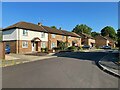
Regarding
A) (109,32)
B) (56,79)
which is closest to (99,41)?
(109,32)

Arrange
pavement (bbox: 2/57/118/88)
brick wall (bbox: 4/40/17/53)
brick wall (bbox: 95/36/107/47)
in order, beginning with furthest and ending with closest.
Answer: brick wall (bbox: 95/36/107/47) → brick wall (bbox: 4/40/17/53) → pavement (bbox: 2/57/118/88)

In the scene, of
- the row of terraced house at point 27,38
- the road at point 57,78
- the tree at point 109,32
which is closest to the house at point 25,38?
the row of terraced house at point 27,38

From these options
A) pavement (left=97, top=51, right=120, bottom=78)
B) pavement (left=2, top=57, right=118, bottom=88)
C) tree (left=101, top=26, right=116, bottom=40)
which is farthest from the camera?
tree (left=101, top=26, right=116, bottom=40)

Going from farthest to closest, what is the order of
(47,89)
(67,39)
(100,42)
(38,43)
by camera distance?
(100,42) → (67,39) → (38,43) → (47,89)

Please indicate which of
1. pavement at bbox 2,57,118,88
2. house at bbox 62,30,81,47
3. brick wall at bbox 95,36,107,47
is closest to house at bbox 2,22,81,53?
house at bbox 62,30,81,47

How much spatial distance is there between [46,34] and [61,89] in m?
38.4

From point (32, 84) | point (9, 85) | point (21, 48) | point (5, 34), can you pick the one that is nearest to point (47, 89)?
point (32, 84)

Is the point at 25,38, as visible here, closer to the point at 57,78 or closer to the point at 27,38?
the point at 27,38

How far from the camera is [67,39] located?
58.0 m

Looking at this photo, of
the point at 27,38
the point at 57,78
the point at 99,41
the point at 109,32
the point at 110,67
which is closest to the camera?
the point at 57,78

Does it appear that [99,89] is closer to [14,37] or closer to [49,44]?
[14,37]

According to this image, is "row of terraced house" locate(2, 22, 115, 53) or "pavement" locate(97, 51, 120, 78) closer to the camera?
"pavement" locate(97, 51, 120, 78)

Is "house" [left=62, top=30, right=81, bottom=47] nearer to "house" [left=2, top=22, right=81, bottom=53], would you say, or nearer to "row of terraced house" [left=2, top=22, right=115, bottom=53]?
"row of terraced house" [left=2, top=22, right=115, bottom=53]

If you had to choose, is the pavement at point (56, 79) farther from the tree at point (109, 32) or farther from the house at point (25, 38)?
the tree at point (109, 32)
